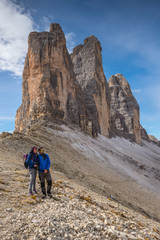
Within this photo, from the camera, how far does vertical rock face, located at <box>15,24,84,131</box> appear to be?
29.0 meters

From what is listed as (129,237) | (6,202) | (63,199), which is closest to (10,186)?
(6,202)

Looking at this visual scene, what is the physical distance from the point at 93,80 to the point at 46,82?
74.0ft

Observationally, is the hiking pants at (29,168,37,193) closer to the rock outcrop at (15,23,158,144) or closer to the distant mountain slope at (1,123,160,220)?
the distant mountain slope at (1,123,160,220)

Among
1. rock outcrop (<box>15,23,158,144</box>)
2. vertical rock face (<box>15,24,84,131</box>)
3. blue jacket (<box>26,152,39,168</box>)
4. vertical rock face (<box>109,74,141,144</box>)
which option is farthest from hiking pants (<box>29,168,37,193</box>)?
vertical rock face (<box>109,74,141,144</box>)

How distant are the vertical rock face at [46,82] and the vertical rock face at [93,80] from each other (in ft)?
39.8

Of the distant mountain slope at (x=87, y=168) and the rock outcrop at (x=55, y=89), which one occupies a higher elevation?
the rock outcrop at (x=55, y=89)

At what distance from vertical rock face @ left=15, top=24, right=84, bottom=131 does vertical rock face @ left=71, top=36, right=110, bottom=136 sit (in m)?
12.1

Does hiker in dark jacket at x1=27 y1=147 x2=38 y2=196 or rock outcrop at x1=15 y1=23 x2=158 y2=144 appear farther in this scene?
rock outcrop at x1=15 y1=23 x2=158 y2=144

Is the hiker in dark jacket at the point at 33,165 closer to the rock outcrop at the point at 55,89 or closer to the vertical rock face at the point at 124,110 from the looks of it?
the rock outcrop at the point at 55,89

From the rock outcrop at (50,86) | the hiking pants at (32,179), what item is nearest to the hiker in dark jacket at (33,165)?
the hiking pants at (32,179)

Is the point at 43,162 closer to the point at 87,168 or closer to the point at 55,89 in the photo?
the point at 87,168

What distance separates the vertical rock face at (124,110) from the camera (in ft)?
229

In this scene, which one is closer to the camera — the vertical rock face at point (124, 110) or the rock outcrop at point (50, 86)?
the rock outcrop at point (50, 86)

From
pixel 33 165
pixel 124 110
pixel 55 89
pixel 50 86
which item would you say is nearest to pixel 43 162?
pixel 33 165
